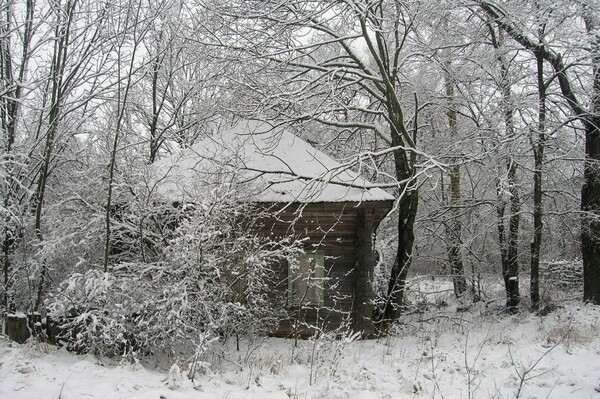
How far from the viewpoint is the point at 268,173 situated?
34.4ft

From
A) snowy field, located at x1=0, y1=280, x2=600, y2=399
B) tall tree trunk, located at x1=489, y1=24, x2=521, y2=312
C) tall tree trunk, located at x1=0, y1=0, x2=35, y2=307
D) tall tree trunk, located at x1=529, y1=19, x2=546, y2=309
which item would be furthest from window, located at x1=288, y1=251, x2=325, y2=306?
tall tree trunk, located at x1=0, y1=0, x2=35, y2=307

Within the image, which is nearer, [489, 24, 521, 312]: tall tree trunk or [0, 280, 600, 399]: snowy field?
[0, 280, 600, 399]: snowy field

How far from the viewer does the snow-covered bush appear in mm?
6516

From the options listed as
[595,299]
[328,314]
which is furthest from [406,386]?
[595,299]

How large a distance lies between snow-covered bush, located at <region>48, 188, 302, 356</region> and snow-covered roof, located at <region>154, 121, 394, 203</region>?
1.08m

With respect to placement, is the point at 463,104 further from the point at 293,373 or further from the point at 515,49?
the point at 293,373

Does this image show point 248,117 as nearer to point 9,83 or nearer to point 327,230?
point 327,230

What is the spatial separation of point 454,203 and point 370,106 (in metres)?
3.88

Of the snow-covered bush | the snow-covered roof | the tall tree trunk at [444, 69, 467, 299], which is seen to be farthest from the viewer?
the tall tree trunk at [444, 69, 467, 299]

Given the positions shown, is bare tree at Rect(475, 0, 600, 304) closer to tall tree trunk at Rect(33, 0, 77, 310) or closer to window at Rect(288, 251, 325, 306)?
window at Rect(288, 251, 325, 306)

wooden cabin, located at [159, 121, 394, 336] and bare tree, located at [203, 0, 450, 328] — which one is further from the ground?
bare tree, located at [203, 0, 450, 328]

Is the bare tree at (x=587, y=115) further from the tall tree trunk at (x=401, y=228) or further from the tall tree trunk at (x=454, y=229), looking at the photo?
the tall tree trunk at (x=454, y=229)

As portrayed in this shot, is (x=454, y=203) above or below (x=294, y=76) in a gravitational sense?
below

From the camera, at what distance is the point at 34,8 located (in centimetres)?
982
